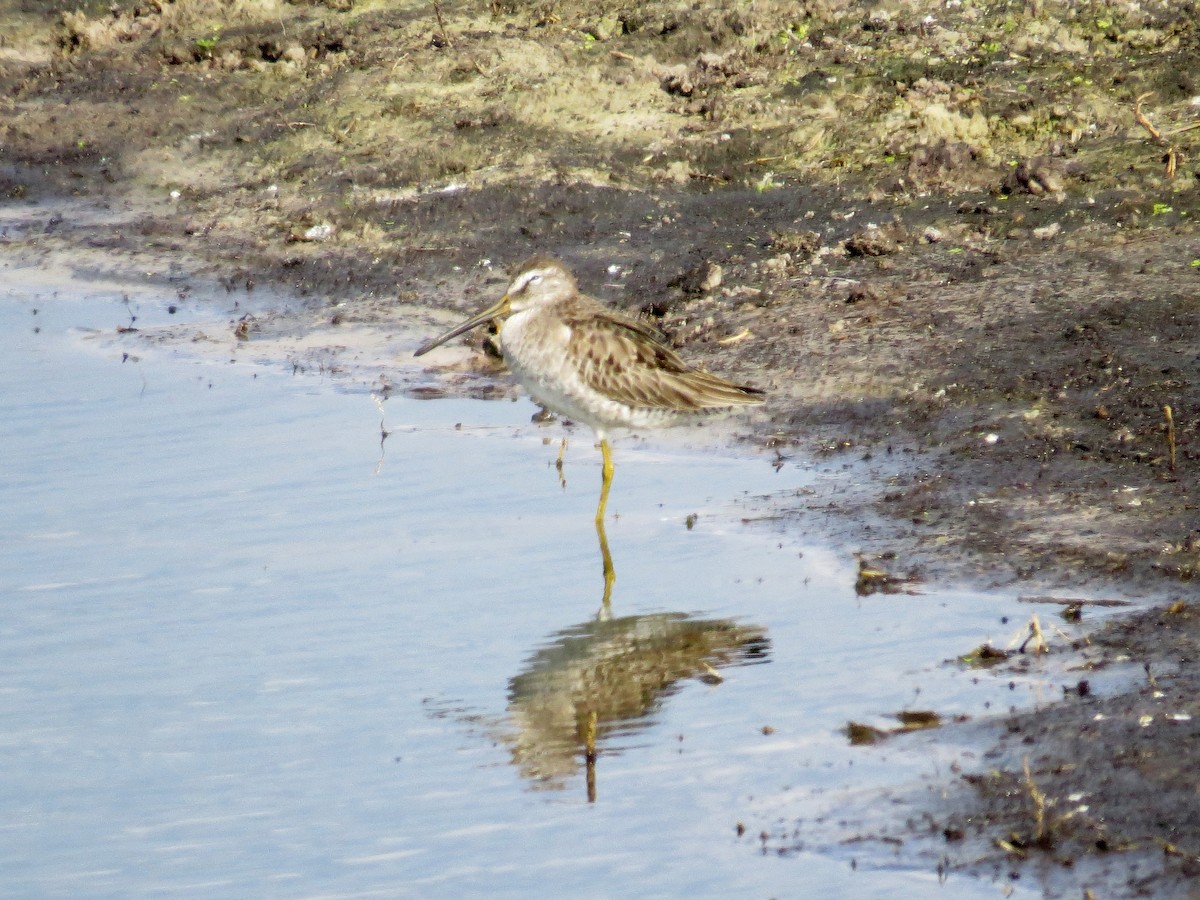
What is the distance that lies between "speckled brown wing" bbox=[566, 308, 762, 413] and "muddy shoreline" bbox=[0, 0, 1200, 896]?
1.87 ft

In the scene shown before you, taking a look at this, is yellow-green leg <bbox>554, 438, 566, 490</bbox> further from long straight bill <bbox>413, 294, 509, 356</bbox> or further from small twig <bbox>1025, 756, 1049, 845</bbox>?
small twig <bbox>1025, 756, 1049, 845</bbox>

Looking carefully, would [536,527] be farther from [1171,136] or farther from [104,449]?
[1171,136]

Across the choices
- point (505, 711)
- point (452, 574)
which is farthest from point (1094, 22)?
point (505, 711)

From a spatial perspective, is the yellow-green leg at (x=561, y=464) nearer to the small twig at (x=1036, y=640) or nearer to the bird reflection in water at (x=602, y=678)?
the bird reflection in water at (x=602, y=678)

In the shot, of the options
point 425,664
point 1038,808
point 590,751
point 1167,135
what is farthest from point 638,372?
point 1167,135

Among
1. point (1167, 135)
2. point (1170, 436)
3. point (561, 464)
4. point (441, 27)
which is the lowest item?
point (561, 464)

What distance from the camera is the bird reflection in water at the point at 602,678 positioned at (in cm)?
564

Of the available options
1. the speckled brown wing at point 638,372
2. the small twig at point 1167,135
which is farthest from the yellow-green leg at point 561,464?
the small twig at point 1167,135

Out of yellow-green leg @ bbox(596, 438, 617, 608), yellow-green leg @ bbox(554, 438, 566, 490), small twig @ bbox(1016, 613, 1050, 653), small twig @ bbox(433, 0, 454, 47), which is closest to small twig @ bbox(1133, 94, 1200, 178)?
yellow-green leg @ bbox(596, 438, 617, 608)

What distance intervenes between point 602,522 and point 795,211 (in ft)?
13.5

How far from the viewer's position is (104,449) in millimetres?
8914

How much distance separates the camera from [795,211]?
1134 centimetres

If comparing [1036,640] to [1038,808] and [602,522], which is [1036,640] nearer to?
[1038,808]

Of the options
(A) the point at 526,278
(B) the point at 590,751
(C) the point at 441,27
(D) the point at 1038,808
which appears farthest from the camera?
(C) the point at 441,27
